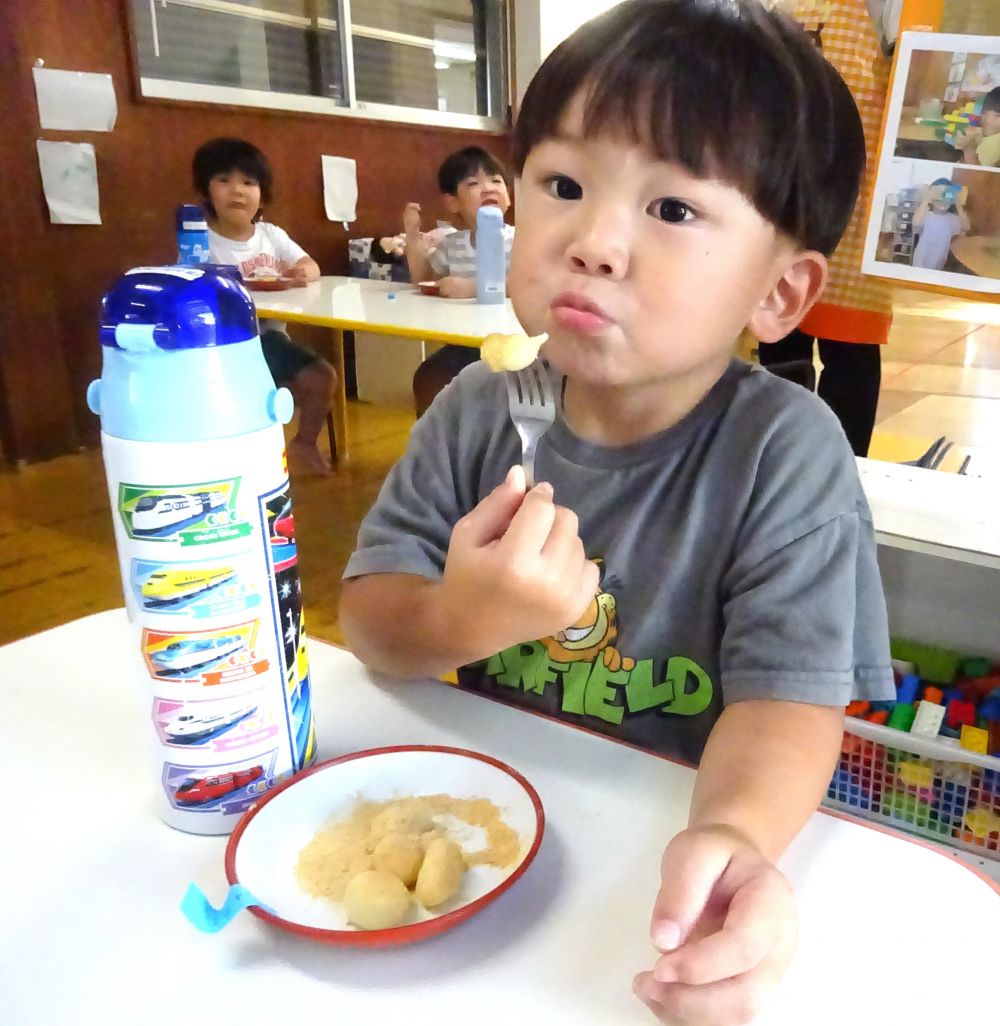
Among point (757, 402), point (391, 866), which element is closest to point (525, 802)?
point (391, 866)

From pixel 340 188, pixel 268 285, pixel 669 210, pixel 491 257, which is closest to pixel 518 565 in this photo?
pixel 669 210

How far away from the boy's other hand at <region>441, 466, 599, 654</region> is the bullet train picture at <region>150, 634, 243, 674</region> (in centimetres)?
12

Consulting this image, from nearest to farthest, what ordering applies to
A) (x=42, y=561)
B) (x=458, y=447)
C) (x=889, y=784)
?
(x=458, y=447) < (x=889, y=784) < (x=42, y=561)

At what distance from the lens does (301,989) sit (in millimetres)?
389

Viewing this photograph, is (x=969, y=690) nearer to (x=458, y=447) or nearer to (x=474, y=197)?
(x=458, y=447)

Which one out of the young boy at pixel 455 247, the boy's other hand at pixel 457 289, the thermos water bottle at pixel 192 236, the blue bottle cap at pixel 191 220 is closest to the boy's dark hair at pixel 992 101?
the young boy at pixel 455 247

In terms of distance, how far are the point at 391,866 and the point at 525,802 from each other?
8cm

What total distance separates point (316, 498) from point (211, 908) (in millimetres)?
2404

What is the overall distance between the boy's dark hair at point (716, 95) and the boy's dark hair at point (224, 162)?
112 inches

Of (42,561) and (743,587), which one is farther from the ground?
(743,587)

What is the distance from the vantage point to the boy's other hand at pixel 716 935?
36 centimetres

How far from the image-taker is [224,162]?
3209 millimetres

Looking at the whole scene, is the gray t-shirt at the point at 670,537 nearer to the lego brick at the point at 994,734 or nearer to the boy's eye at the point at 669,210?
the boy's eye at the point at 669,210

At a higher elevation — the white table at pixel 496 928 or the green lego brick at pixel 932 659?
the white table at pixel 496 928
